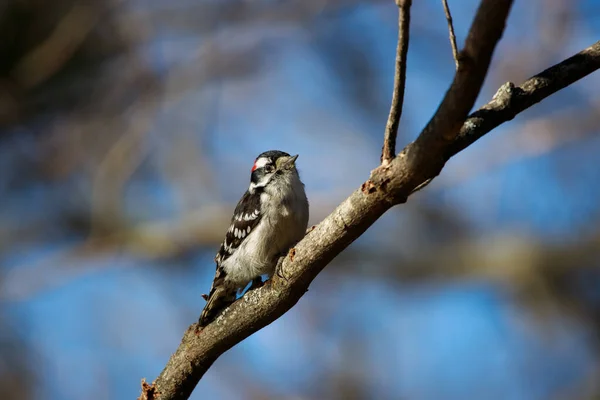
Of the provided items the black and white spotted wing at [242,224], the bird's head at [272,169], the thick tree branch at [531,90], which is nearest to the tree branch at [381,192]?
the thick tree branch at [531,90]

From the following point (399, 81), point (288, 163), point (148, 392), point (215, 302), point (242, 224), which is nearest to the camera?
point (399, 81)

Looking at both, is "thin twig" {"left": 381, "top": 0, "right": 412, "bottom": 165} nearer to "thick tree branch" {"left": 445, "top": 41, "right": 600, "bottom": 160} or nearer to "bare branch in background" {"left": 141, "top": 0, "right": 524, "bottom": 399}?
"bare branch in background" {"left": 141, "top": 0, "right": 524, "bottom": 399}

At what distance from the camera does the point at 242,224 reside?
5387 millimetres

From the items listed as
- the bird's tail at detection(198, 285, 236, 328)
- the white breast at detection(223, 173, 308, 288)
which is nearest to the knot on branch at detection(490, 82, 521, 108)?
the bird's tail at detection(198, 285, 236, 328)

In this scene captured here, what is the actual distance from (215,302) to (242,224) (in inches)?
29.9

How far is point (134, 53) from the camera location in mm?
11562

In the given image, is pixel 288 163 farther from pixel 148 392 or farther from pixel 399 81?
pixel 399 81

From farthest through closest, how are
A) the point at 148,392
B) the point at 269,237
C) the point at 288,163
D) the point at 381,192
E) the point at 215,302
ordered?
the point at 288,163
the point at 269,237
the point at 215,302
the point at 148,392
the point at 381,192

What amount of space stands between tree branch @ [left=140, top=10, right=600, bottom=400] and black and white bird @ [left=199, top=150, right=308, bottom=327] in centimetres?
107

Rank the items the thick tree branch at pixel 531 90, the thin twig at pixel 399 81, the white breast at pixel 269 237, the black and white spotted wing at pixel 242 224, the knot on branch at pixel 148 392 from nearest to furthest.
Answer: the thin twig at pixel 399 81
the thick tree branch at pixel 531 90
the knot on branch at pixel 148 392
the white breast at pixel 269 237
the black and white spotted wing at pixel 242 224

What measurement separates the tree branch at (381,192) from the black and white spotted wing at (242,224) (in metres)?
1.40

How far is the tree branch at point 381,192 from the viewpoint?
9.06 ft

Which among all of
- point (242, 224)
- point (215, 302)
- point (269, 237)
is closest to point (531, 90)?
point (269, 237)

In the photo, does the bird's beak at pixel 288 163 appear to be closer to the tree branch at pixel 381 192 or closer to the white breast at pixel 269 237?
the white breast at pixel 269 237
